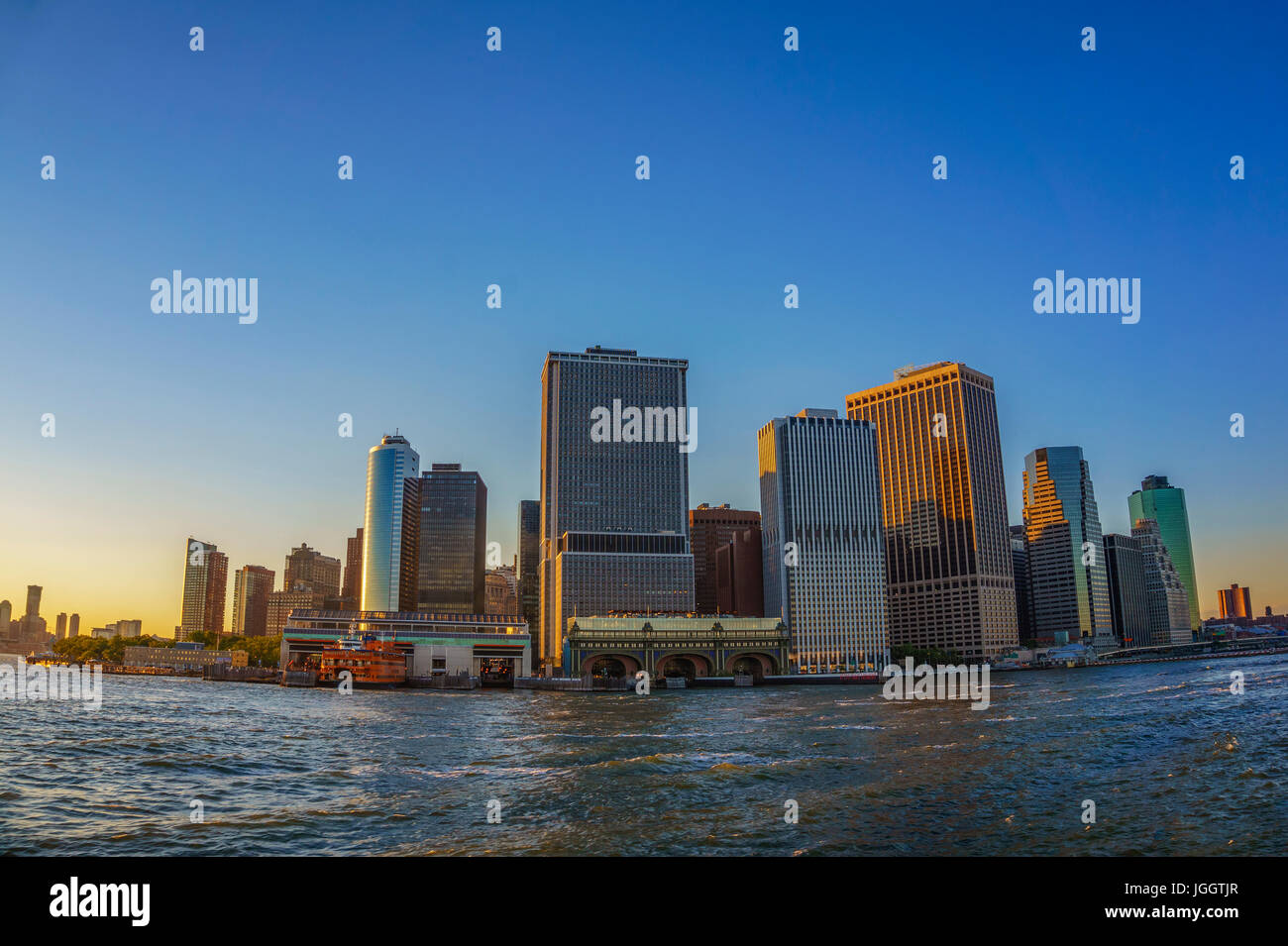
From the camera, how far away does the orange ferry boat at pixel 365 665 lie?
17125 cm

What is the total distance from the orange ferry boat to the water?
105 metres

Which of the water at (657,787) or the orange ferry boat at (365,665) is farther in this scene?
the orange ferry boat at (365,665)

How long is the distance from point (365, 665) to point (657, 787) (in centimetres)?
15009

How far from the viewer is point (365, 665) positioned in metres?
172

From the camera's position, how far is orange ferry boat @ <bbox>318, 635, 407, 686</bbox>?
562 feet

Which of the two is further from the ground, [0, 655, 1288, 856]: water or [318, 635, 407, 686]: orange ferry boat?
[0, 655, 1288, 856]: water

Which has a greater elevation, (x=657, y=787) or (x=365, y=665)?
(x=657, y=787)

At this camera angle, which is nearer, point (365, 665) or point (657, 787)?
point (657, 787)

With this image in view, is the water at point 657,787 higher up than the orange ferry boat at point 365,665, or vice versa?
the water at point 657,787

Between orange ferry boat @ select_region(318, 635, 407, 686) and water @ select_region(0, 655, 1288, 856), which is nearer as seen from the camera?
water @ select_region(0, 655, 1288, 856)

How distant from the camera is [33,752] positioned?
4619 cm

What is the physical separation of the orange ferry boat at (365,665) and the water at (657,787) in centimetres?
10524
